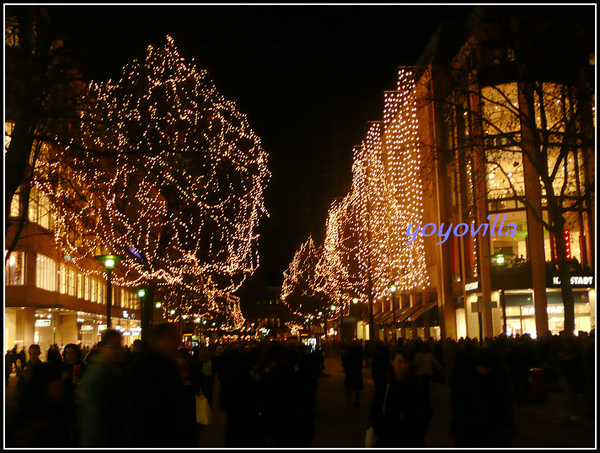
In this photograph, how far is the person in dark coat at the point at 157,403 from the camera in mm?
5883

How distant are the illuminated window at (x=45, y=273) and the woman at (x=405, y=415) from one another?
137 ft

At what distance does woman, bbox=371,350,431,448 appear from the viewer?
23.4ft

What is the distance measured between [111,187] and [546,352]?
18859 mm

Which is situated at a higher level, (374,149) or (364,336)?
(374,149)

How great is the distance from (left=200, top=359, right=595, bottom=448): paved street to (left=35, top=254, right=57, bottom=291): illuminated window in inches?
1129

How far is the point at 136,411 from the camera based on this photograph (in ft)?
19.4

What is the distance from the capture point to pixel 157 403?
591cm

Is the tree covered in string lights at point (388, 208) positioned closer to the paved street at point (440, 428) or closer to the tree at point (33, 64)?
the paved street at point (440, 428)

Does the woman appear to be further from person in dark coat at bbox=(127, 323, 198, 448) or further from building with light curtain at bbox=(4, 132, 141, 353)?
building with light curtain at bbox=(4, 132, 141, 353)

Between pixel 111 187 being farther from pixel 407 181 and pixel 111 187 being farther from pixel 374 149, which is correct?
pixel 374 149

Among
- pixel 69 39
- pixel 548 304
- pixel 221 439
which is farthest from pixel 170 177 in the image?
pixel 548 304

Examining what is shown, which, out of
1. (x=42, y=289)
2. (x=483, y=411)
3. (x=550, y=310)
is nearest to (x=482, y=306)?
(x=550, y=310)

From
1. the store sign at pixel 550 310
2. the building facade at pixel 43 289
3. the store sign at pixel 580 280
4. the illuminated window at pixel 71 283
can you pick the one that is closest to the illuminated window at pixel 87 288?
the building facade at pixel 43 289

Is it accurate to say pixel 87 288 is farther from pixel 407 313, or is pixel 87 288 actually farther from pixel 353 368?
pixel 353 368
